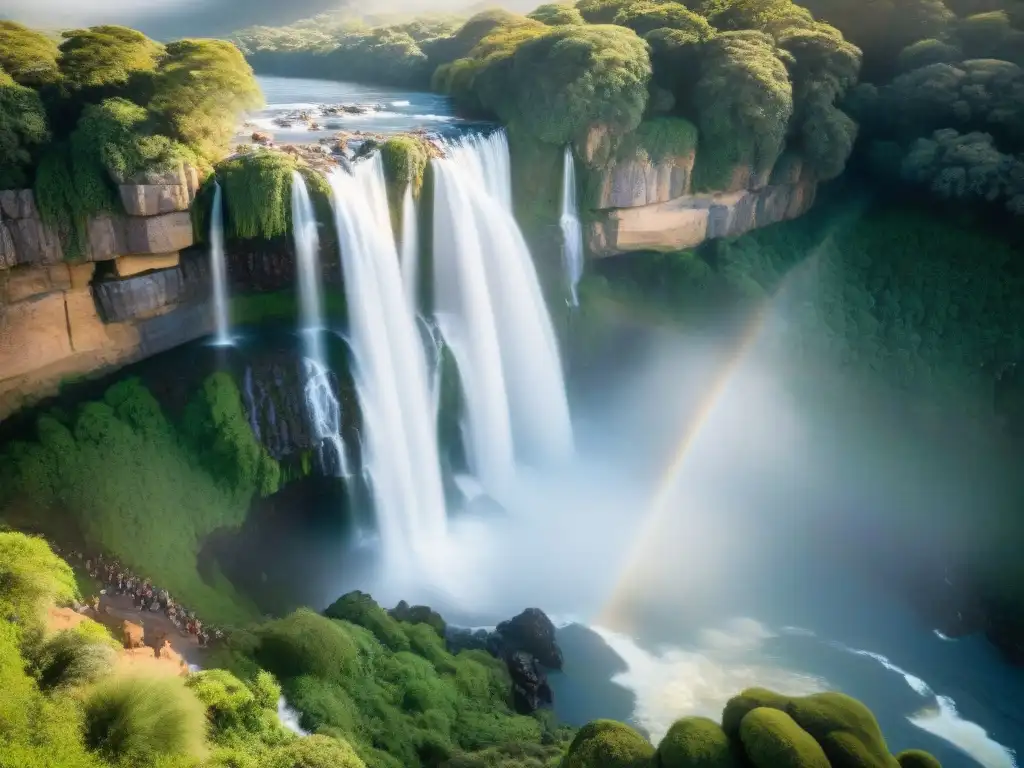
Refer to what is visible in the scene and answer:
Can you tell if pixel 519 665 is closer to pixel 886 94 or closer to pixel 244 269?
pixel 244 269

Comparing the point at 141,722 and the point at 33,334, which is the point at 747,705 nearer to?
the point at 141,722

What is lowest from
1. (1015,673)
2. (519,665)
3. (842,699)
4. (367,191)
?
(1015,673)

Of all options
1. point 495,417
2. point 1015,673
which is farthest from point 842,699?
Result: point 495,417

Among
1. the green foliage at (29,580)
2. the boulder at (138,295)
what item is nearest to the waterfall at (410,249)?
the boulder at (138,295)

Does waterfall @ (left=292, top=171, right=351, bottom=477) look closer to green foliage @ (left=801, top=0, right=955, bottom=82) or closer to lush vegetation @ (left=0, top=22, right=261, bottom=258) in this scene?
lush vegetation @ (left=0, top=22, right=261, bottom=258)

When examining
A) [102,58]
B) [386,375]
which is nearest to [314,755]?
[386,375]

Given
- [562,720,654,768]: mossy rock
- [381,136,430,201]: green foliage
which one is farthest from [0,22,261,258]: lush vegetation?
[562,720,654,768]: mossy rock

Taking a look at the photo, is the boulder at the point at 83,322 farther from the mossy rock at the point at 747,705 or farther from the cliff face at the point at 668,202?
the cliff face at the point at 668,202
